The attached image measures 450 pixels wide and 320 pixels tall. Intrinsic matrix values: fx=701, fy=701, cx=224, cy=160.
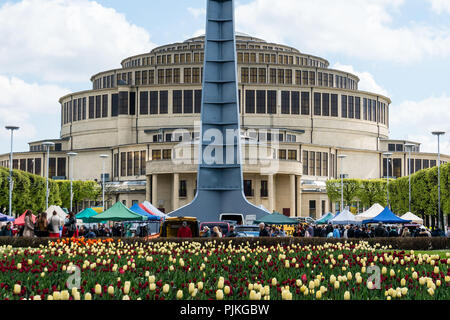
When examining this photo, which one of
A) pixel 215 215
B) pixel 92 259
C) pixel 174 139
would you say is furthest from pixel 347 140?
pixel 92 259

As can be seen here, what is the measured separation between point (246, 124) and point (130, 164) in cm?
1987

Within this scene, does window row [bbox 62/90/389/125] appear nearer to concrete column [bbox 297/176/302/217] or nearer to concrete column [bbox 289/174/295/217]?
concrete column [bbox 297/176/302/217]

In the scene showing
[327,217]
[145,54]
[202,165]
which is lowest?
[327,217]

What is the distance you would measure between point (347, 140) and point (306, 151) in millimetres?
12766

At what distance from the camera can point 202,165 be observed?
175ft

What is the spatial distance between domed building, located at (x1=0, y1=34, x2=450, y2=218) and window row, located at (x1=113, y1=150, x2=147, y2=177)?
165mm

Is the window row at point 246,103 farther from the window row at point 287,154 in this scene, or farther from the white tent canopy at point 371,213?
the white tent canopy at point 371,213

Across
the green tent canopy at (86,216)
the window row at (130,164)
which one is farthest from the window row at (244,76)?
the green tent canopy at (86,216)

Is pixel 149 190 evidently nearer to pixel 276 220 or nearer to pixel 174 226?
pixel 276 220

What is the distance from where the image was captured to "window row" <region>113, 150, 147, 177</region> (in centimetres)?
10706

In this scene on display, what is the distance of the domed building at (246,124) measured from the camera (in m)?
106

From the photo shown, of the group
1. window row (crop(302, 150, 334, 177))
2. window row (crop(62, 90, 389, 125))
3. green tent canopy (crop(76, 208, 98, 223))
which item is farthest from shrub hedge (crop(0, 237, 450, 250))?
window row (crop(62, 90, 389, 125))
